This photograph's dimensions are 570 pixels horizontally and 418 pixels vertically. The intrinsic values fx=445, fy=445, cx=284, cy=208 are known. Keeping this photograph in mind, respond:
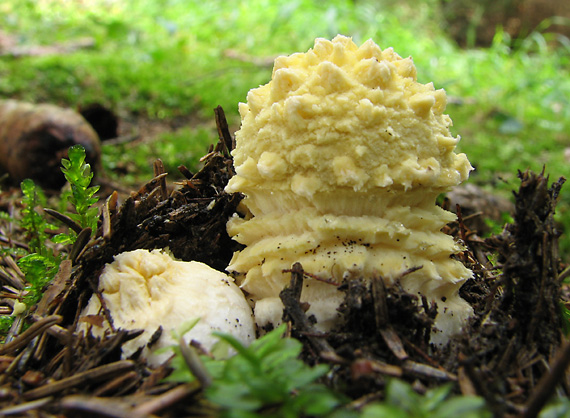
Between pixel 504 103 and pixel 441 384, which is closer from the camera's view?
pixel 441 384

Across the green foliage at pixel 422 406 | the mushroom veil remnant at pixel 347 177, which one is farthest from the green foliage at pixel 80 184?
the green foliage at pixel 422 406

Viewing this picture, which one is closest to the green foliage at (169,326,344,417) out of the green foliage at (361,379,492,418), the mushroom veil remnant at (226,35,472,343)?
the green foliage at (361,379,492,418)

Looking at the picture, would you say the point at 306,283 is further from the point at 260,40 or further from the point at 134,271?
the point at 260,40

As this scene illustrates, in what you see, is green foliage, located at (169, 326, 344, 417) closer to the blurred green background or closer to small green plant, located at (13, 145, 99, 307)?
small green plant, located at (13, 145, 99, 307)

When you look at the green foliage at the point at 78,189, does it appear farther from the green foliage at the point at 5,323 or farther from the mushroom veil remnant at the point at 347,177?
the mushroom veil remnant at the point at 347,177

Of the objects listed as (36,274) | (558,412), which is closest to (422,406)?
(558,412)

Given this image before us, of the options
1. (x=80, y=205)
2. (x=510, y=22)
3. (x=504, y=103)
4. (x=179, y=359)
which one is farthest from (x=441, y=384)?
(x=510, y=22)
